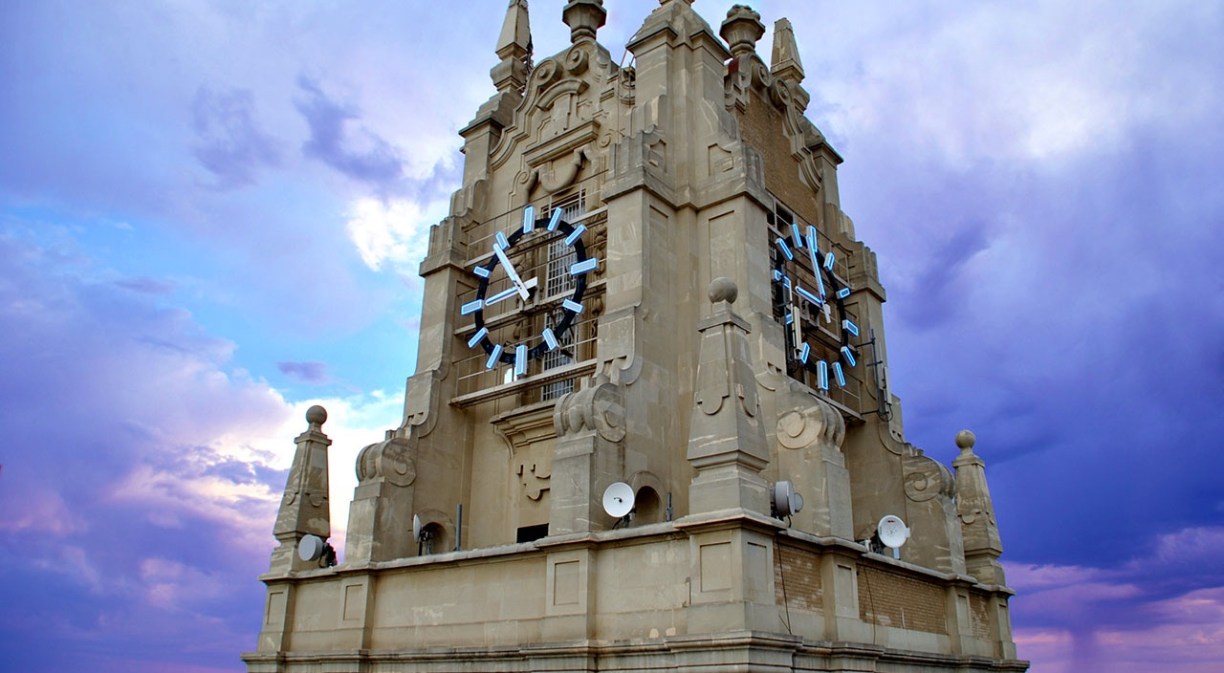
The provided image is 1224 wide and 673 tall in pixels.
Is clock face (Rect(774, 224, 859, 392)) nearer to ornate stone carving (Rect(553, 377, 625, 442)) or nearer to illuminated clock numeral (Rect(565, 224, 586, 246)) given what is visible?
illuminated clock numeral (Rect(565, 224, 586, 246))

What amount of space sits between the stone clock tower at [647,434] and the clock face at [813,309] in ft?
0.38

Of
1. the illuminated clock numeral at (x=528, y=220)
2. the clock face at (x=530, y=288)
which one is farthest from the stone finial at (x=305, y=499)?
the illuminated clock numeral at (x=528, y=220)

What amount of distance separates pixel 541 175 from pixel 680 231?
666cm

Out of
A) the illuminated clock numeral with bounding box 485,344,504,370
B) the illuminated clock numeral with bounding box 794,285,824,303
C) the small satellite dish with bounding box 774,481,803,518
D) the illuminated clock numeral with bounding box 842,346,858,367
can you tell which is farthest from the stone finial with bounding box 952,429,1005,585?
the illuminated clock numeral with bounding box 485,344,504,370

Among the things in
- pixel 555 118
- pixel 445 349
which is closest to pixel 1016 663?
pixel 445 349

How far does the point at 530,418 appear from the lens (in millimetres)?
29156

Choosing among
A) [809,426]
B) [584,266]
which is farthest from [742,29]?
[809,426]

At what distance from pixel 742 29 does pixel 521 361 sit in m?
14.8

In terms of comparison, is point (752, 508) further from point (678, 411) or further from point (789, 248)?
point (789, 248)

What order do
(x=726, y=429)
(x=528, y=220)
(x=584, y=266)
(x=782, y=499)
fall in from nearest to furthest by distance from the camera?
(x=726, y=429)
(x=782, y=499)
(x=584, y=266)
(x=528, y=220)

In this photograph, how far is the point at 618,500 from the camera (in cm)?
2225

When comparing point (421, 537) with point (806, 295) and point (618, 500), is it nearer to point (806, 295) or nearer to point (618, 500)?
point (618, 500)

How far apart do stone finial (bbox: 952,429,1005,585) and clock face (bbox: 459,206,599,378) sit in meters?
13.3

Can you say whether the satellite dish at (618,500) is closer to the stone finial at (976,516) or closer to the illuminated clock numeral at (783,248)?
the illuminated clock numeral at (783,248)
